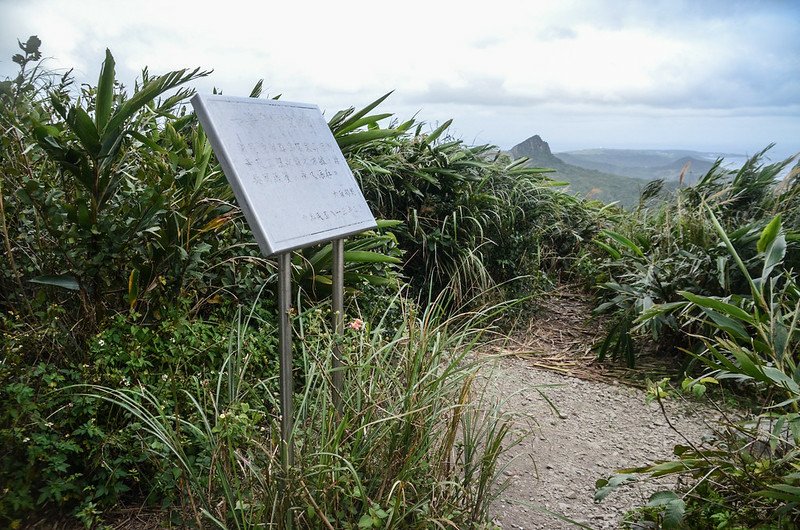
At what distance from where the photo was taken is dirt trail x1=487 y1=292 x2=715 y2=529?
2773 mm

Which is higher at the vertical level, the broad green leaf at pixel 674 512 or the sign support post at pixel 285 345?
the sign support post at pixel 285 345

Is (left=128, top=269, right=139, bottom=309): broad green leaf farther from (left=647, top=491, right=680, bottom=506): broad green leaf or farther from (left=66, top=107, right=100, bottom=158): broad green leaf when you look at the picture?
(left=647, top=491, right=680, bottom=506): broad green leaf

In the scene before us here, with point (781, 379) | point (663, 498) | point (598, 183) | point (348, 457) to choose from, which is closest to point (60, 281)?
point (348, 457)

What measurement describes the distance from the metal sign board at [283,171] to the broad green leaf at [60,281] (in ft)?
3.52

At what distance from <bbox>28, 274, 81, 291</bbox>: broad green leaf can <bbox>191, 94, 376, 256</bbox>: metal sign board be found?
1.07m

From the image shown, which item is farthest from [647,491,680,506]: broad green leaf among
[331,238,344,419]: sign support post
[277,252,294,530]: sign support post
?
[277,252,294,530]: sign support post

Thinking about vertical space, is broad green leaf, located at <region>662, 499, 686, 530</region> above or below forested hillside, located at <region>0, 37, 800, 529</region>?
below

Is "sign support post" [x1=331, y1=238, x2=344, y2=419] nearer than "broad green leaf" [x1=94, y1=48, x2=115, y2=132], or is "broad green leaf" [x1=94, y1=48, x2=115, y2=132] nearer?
"sign support post" [x1=331, y1=238, x2=344, y2=419]

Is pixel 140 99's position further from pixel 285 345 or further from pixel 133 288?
pixel 285 345

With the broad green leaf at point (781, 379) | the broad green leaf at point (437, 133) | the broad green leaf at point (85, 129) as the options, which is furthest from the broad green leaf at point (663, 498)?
the broad green leaf at point (437, 133)

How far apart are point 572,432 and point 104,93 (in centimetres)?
276

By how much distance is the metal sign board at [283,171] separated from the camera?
2037 mm

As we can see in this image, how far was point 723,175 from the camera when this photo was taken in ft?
21.3

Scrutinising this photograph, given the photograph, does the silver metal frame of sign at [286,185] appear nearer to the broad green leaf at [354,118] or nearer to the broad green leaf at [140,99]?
the broad green leaf at [140,99]
